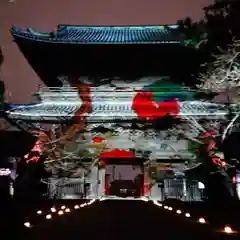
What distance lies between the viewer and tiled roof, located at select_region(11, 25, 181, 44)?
379 inches

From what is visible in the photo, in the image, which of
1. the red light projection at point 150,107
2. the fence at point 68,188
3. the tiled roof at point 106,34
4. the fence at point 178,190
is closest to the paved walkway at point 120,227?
the fence at point 178,190

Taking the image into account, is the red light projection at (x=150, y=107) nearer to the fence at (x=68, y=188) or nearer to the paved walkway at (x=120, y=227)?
the fence at (x=68, y=188)

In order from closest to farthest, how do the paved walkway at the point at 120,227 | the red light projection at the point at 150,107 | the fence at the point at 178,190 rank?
the paved walkway at the point at 120,227 < the fence at the point at 178,190 < the red light projection at the point at 150,107

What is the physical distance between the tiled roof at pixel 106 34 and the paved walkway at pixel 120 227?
5322 mm

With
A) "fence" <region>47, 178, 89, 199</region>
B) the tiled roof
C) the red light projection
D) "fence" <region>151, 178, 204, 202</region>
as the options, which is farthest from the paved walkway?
the tiled roof

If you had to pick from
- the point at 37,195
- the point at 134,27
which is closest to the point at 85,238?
the point at 37,195

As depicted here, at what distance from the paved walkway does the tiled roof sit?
5322 millimetres

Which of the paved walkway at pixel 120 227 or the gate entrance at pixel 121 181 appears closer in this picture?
the paved walkway at pixel 120 227

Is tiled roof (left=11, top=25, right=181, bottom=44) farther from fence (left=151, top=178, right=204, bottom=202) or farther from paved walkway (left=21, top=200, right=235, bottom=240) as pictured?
paved walkway (left=21, top=200, right=235, bottom=240)

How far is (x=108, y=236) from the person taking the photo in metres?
4.21

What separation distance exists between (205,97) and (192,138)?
4.62 ft

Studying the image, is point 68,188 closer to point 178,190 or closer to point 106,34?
point 178,190

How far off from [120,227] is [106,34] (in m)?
7.58

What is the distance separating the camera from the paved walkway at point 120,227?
418 cm
